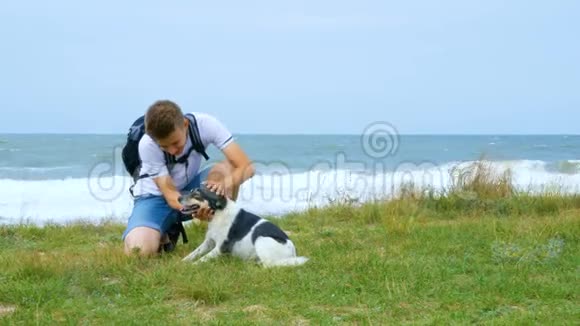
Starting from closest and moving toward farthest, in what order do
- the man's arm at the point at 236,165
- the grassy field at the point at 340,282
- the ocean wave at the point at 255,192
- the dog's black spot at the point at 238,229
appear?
the grassy field at the point at 340,282, the dog's black spot at the point at 238,229, the man's arm at the point at 236,165, the ocean wave at the point at 255,192

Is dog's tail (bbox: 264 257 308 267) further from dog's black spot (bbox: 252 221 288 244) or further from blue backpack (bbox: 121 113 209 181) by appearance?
blue backpack (bbox: 121 113 209 181)

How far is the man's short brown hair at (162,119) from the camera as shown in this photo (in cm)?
527

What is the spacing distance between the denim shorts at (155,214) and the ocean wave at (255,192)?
4.11 metres

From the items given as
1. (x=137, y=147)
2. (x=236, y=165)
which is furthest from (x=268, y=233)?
(x=137, y=147)

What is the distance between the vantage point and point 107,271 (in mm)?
5316

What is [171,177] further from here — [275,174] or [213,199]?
[275,174]

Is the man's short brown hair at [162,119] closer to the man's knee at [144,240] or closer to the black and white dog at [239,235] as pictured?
the black and white dog at [239,235]

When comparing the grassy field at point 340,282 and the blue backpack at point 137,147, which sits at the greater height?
the blue backpack at point 137,147

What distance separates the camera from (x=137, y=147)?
6207 mm

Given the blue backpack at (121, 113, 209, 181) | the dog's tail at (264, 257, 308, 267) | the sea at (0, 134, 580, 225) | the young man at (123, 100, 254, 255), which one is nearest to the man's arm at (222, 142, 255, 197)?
the young man at (123, 100, 254, 255)

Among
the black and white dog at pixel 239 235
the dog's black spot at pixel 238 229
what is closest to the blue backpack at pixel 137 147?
the black and white dog at pixel 239 235

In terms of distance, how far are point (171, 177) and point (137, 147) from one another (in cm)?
45

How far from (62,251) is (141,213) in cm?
133

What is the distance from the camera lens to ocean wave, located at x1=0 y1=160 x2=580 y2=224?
11.4 metres
